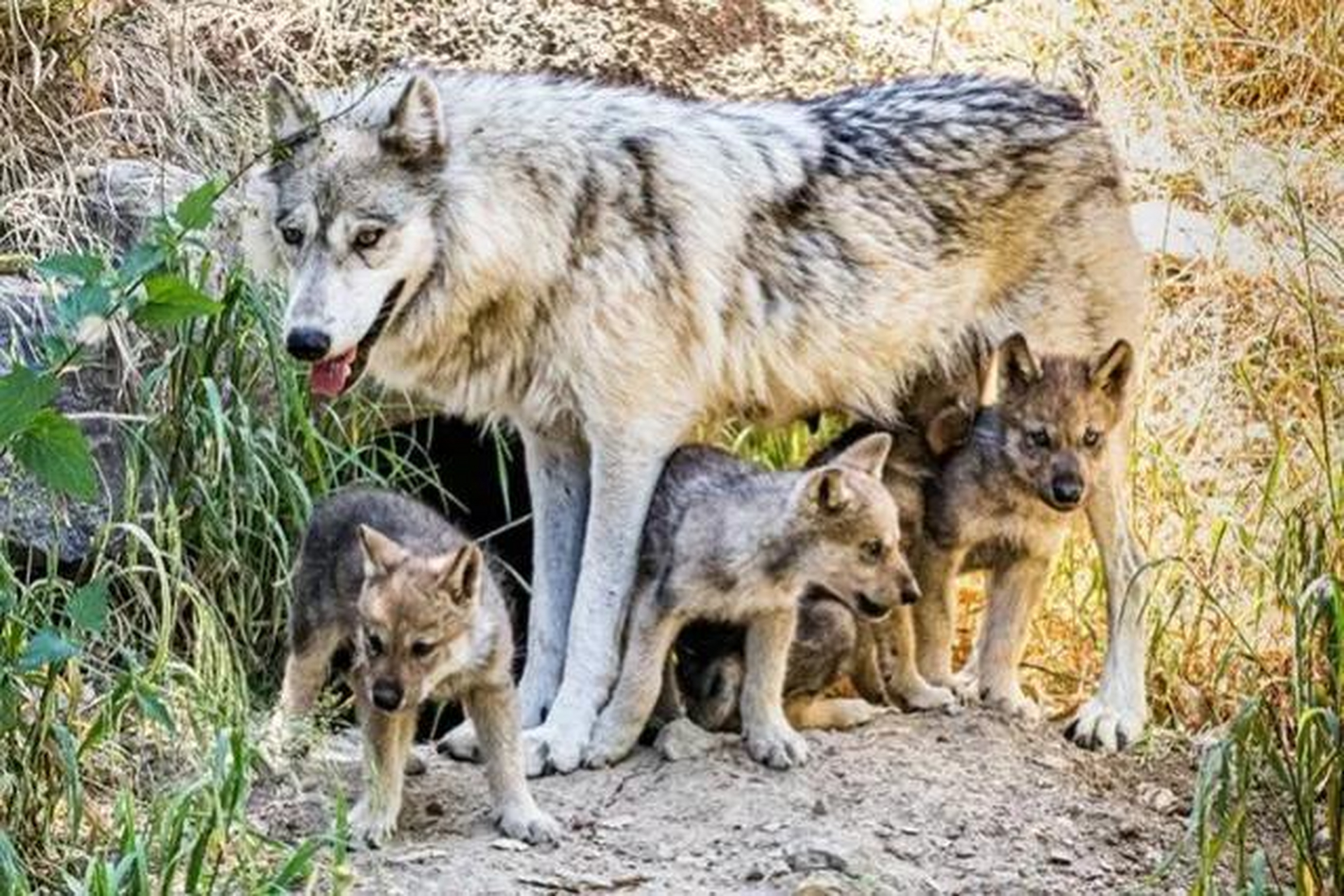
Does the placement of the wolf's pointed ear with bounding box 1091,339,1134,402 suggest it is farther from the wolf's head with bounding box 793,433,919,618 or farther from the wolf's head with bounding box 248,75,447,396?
the wolf's head with bounding box 248,75,447,396

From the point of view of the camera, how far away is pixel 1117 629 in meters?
7.85

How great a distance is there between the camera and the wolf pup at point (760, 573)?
6.88 meters

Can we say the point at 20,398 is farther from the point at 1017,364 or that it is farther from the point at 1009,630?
the point at 1009,630

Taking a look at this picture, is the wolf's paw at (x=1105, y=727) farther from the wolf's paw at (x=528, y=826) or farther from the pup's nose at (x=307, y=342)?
the pup's nose at (x=307, y=342)

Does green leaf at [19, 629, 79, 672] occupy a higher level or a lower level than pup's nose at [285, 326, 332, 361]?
lower

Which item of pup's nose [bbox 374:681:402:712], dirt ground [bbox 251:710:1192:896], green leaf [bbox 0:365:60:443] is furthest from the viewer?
dirt ground [bbox 251:710:1192:896]

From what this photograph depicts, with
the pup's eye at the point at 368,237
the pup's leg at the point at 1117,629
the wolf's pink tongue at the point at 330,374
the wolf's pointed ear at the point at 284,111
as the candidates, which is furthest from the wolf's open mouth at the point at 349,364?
the pup's leg at the point at 1117,629

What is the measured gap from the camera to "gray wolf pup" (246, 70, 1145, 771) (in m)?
7.08

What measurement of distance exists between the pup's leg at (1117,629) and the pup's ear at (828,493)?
43.7 inches

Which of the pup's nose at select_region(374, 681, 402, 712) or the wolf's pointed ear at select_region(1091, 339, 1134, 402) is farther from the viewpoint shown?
the wolf's pointed ear at select_region(1091, 339, 1134, 402)

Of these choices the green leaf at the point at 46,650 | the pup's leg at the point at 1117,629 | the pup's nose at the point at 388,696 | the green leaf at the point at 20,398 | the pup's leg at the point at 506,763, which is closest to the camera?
the green leaf at the point at 20,398

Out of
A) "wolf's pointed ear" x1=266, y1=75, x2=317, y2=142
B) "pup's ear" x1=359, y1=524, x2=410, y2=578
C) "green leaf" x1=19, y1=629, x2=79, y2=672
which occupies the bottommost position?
"pup's ear" x1=359, y1=524, x2=410, y2=578

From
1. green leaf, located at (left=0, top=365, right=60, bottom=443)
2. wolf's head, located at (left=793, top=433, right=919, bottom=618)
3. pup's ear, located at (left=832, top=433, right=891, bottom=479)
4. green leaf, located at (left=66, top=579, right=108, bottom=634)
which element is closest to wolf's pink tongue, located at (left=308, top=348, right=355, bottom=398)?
wolf's head, located at (left=793, top=433, right=919, bottom=618)

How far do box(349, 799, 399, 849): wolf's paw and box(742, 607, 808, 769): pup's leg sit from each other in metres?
1.12
